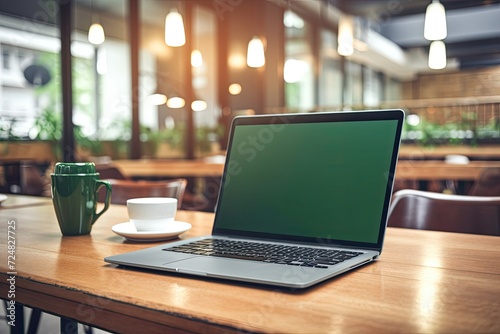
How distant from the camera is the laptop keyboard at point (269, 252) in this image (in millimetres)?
773

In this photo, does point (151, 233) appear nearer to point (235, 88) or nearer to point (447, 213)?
point (447, 213)

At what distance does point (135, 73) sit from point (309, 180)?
5.15 metres

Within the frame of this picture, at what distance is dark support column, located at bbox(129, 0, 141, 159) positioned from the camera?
5762 mm

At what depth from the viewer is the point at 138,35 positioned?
5777 mm

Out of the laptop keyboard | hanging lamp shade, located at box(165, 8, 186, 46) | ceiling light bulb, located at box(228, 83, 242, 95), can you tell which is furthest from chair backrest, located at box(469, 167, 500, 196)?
ceiling light bulb, located at box(228, 83, 242, 95)

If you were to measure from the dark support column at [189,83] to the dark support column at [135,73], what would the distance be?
38.2 inches

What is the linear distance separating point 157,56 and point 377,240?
26.8 ft

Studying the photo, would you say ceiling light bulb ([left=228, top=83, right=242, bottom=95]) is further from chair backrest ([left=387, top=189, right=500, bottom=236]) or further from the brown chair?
chair backrest ([left=387, top=189, right=500, bottom=236])

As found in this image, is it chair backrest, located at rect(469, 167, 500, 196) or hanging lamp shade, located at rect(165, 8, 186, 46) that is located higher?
hanging lamp shade, located at rect(165, 8, 186, 46)

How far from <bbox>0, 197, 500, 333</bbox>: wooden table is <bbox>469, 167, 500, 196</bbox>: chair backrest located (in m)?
1.35

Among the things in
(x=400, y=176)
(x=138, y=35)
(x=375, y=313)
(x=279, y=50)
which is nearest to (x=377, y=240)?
(x=375, y=313)

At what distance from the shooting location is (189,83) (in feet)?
22.1

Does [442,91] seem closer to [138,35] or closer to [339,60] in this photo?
[339,60]

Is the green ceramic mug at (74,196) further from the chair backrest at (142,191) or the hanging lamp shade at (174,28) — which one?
the hanging lamp shade at (174,28)
